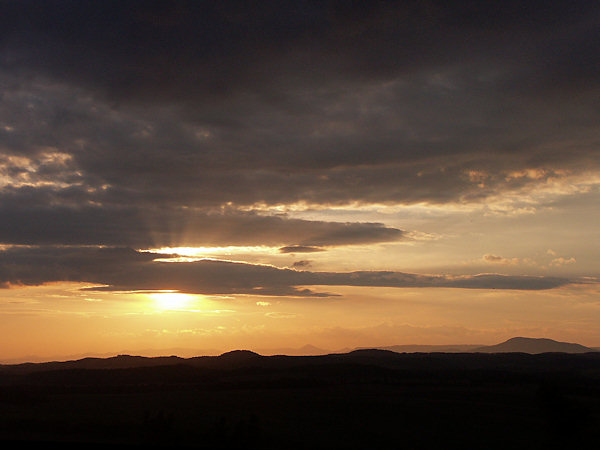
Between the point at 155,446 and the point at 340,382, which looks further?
the point at 340,382

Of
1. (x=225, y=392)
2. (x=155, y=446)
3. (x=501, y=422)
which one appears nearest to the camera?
(x=155, y=446)

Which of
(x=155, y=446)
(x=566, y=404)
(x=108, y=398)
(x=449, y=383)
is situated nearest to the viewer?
(x=155, y=446)

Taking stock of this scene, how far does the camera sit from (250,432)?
3219 inches

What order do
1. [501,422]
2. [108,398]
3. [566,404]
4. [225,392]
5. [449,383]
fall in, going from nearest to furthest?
[566,404], [501,422], [108,398], [225,392], [449,383]

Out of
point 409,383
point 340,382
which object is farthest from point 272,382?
point 409,383

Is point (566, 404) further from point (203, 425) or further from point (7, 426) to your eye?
point (7, 426)

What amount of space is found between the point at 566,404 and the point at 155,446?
64866mm

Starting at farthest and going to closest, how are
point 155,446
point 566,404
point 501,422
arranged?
1. point 501,422
2. point 566,404
3. point 155,446

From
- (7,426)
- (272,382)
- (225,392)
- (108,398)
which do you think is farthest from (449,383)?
(7,426)

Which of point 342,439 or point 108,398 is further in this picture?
point 108,398

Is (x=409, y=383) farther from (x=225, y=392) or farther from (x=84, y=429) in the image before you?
(x=84, y=429)

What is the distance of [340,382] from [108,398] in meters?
73.6

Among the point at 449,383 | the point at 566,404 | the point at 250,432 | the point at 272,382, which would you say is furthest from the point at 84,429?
the point at 449,383

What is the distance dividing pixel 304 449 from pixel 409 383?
110871mm
